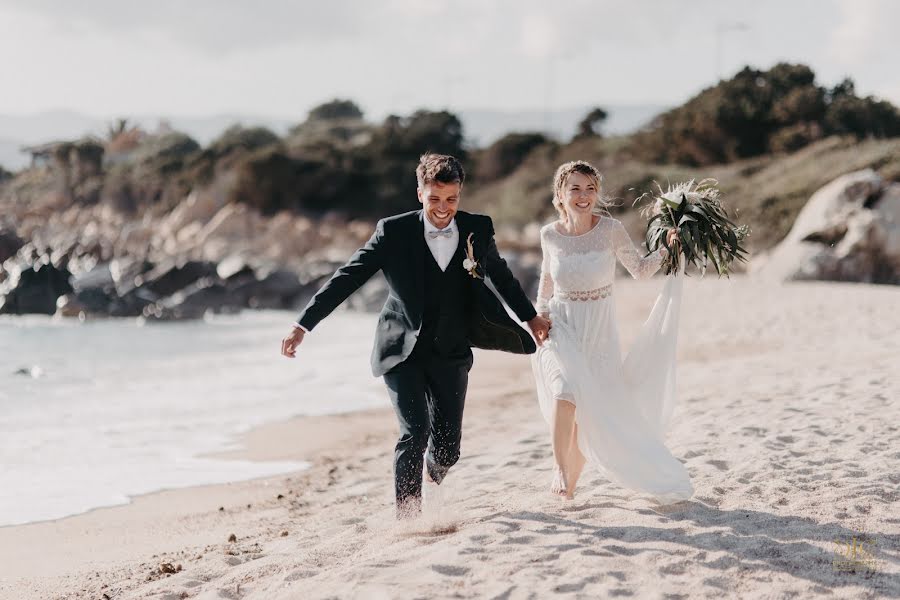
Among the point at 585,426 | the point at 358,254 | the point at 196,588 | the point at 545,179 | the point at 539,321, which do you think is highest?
the point at 545,179

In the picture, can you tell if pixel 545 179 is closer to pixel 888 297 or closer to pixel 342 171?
pixel 342 171

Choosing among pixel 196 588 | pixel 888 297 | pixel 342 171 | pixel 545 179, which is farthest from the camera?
pixel 342 171

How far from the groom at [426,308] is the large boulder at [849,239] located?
17.1 metres

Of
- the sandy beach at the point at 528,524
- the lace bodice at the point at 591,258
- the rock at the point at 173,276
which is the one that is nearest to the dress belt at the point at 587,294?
the lace bodice at the point at 591,258

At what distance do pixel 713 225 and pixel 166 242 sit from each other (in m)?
34.7

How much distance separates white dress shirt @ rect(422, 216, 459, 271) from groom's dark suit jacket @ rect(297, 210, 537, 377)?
0.02 meters

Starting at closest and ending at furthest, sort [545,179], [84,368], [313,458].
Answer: [313,458] < [84,368] < [545,179]

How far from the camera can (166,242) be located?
37.1 meters

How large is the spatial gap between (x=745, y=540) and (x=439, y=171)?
2270 mm

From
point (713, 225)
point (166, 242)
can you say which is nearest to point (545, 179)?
point (166, 242)

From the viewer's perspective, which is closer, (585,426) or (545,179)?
(585,426)

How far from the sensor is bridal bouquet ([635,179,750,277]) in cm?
488

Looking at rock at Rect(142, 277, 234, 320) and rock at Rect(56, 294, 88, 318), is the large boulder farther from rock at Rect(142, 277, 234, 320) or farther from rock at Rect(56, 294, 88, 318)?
rock at Rect(56, 294, 88, 318)

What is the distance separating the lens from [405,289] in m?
4.48
